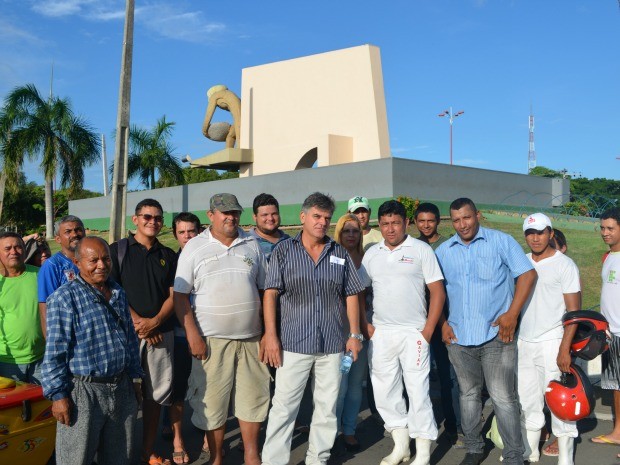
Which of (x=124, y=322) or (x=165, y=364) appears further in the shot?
(x=165, y=364)

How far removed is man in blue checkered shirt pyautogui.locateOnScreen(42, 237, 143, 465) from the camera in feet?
11.0

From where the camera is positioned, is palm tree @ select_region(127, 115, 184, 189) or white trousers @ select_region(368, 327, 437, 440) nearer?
white trousers @ select_region(368, 327, 437, 440)

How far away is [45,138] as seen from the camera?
27.5 m

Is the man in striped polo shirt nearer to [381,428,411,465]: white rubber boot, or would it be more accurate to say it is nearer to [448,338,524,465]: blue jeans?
[381,428,411,465]: white rubber boot

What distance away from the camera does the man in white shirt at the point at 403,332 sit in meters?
4.62

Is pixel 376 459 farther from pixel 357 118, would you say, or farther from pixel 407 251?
pixel 357 118

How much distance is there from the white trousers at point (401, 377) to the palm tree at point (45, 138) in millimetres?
26359

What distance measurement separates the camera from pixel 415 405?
4617 millimetres

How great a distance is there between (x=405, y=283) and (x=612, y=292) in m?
1.94

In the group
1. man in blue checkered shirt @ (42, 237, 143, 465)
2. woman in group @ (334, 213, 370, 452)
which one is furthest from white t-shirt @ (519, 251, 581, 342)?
man in blue checkered shirt @ (42, 237, 143, 465)

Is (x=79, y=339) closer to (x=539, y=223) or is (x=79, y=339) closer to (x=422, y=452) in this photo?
(x=422, y=452)

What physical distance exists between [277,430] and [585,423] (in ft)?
10.2

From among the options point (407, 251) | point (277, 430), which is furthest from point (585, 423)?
point (277, 430)

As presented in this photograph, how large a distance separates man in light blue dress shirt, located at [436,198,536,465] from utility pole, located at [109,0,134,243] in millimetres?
7255
